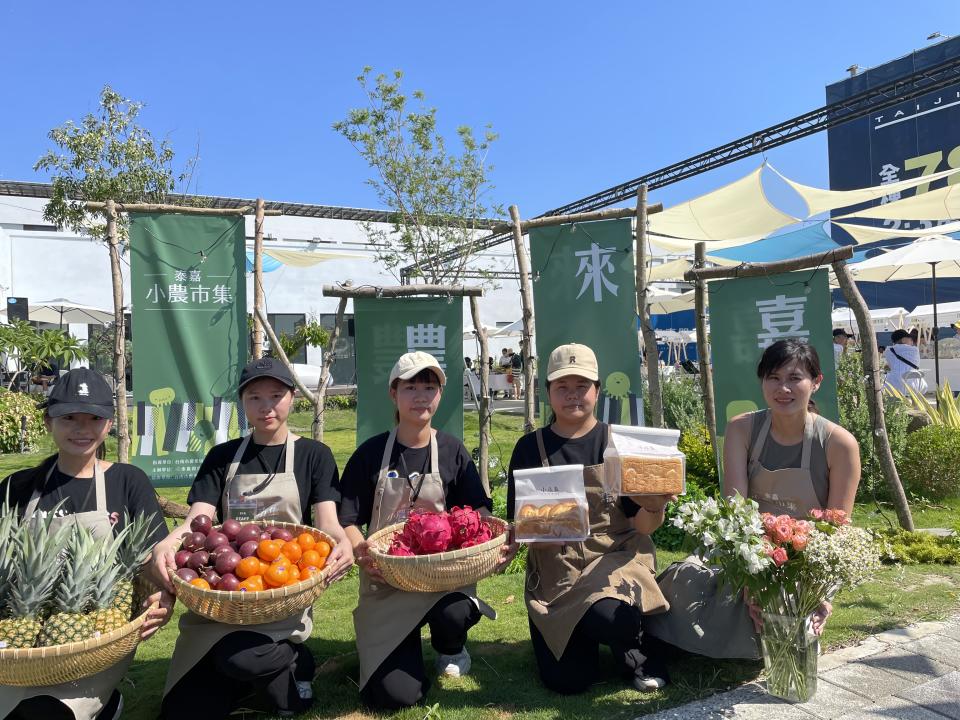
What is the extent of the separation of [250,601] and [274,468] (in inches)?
32.8

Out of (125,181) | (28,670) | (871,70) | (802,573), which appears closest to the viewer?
(28,670)

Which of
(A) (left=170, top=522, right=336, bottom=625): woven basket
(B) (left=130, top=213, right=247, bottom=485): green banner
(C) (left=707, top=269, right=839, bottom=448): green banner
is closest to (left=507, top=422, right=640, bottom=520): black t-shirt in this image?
(A) (left=170, top=522, right=336, bottom=625): woven basket

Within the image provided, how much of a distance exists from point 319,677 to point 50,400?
166 centimetres

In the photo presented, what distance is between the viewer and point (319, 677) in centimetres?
319

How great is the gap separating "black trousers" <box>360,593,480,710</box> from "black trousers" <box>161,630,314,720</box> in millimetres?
326

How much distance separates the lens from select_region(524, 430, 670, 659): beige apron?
9.72ft

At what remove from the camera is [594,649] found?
3055 millimetres

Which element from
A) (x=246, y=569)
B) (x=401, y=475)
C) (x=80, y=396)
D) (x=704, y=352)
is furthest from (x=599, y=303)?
(x=80, y=396)

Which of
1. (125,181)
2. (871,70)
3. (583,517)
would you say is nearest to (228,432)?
(583,517)

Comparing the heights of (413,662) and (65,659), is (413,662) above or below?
below

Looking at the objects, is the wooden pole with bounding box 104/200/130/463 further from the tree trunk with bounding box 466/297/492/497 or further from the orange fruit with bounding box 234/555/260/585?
the orange fruit with bounding box 234/555/260/585

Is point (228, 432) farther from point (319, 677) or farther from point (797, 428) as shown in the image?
point (797, 428)

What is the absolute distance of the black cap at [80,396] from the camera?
270cm

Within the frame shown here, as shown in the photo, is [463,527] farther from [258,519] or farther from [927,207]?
[927,207]
